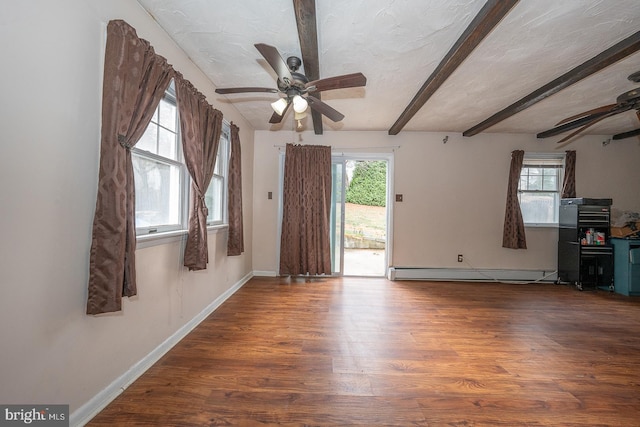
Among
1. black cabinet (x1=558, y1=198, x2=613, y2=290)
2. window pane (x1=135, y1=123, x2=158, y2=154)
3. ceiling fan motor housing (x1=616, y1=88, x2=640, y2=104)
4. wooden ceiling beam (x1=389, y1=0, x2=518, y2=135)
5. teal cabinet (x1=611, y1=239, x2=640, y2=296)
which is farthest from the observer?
black cabinet (x1=558, y1=198, x2=613, y2=290)

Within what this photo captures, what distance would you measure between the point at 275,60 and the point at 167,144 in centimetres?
116

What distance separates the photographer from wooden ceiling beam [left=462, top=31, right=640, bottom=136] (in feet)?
6.40

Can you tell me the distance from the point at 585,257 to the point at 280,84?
16.6 ft

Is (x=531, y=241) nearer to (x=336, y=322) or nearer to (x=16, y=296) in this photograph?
(x=336, y=322)

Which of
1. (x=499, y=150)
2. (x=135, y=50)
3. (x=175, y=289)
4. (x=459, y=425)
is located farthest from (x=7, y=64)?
(x=499, y=150)

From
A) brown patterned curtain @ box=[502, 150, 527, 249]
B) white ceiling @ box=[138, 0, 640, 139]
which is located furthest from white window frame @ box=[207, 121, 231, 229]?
brown patterned curtain @ box=[502, 150, 527, 249]

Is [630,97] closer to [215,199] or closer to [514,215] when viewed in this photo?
[514,215]

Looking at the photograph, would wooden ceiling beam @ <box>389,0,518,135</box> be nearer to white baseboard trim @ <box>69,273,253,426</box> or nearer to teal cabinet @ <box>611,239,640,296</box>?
white baseboard trim @ <box>69,273,253,426</box>

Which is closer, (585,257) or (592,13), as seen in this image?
(592,13)

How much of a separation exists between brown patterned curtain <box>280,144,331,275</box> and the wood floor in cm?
97

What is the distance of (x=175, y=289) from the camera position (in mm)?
2146

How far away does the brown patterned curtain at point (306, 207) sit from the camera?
4062 millimetres

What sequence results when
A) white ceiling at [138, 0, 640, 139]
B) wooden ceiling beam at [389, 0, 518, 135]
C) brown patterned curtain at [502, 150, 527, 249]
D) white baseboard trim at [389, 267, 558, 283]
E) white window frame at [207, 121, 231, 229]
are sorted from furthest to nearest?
1. white baseboard trim at [389, 267, 558, 283]
2. brown patterned curtain at [502, 150, 527, 249]
3. white window frame at [207, 121, 231, 229]
4. white ceiling at [138, 0, 640, 139]
5. wooden ceiling beam at [389, 0, 518, 135]

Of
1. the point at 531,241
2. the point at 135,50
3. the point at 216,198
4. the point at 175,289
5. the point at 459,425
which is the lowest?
the point at 459,425
